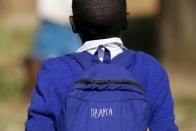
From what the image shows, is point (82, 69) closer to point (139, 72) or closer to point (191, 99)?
point (139, 72)

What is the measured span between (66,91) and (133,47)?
8.94 meters

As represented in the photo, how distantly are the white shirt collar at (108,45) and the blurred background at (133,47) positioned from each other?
4.24 m

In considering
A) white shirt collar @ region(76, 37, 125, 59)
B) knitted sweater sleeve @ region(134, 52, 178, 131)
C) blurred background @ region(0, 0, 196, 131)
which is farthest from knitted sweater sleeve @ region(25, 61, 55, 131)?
blurred background @ region(0, 0, 196, 131)

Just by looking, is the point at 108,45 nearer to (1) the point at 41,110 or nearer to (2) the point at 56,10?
(1) the point at 41,110

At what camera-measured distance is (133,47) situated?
12.6 meters

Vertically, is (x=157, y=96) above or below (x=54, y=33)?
above

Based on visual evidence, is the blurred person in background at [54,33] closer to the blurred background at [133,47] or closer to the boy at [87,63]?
the blurred background at [133,47]

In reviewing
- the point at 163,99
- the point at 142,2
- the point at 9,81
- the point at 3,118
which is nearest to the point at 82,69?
the point at 163,99

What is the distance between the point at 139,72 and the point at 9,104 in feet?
19.2

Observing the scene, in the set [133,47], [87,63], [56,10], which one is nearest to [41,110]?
[87,63]

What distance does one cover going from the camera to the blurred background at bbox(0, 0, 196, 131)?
352 inches

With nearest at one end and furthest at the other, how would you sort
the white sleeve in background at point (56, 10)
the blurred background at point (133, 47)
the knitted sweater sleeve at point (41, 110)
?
the knitted sweater sleeve at point (41, 110)
the white sleeve in background at point (56, 10)
the blurred background at point (133, 47)

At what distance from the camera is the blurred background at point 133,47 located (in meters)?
8.95

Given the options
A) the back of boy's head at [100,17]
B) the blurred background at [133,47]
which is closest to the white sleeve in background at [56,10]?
the blurred background at [133,47]
